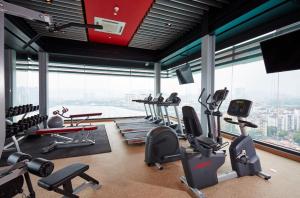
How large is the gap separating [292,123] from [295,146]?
19.6 inches

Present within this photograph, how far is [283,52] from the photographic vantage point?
299cm

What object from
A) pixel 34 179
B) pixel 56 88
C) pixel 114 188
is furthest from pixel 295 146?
pixel 56 88

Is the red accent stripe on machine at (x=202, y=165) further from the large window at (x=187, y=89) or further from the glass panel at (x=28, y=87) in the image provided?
the glass panel at (x=28, y=87)

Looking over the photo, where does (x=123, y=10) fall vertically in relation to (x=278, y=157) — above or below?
above

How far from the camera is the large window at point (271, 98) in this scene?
3594 mm

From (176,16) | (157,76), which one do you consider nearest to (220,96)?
(176,16)

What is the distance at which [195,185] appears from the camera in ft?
7.41

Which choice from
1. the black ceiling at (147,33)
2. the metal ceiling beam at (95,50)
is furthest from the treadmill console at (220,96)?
the metal ceiling beam at (95,50)

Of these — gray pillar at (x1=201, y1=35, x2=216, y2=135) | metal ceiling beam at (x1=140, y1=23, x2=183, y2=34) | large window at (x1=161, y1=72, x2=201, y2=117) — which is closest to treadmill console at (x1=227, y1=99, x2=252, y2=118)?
gray pillar at (x1=201, y1=35, x2=216, y2=135)

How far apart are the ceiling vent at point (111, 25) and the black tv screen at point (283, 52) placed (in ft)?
11.8

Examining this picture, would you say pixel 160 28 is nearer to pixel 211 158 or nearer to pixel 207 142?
pixel 207 142

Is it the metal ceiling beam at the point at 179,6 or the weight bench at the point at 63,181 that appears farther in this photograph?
the metal ceiling beam at the point at 179,6

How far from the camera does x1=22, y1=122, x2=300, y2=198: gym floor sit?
225 centimetres

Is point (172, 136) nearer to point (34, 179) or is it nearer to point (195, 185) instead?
point (195, 185)
